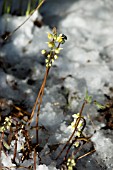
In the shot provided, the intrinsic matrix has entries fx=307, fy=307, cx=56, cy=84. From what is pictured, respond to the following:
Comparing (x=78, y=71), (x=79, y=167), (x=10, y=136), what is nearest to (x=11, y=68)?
(x=78, y=71)

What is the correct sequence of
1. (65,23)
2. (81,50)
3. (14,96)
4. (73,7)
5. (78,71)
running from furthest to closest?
1. (73,7)
2. (65,23)
3. (81,50)
4. (78,71)
5. (14,96)

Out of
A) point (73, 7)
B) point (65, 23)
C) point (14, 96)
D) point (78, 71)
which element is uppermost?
A: point (73, 7)

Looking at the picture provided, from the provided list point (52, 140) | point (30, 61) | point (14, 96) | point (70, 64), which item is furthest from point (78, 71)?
point (52, 140)

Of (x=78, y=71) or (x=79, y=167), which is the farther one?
(x=78, y=71)

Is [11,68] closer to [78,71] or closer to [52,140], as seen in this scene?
[78,71]

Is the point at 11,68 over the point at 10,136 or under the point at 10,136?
over

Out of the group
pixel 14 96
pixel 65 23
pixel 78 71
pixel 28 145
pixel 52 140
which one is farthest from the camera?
pixel 65 23

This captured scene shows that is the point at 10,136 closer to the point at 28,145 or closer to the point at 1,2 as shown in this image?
the point at 28,145
